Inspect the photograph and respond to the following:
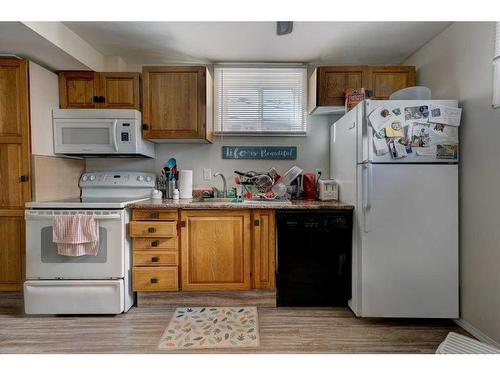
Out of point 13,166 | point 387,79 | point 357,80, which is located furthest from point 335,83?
point 13,166

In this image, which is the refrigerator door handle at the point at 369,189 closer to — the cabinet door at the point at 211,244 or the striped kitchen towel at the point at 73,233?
the cabinet door at the point at 211,244

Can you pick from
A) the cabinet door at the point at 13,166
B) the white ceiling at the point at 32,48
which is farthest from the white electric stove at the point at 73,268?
the white ceiling at the point at 32,48

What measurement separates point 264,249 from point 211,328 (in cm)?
71

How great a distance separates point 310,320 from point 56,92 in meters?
2.99

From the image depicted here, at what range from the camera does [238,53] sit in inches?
111

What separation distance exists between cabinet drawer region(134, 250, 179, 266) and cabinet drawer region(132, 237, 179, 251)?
0.11ft

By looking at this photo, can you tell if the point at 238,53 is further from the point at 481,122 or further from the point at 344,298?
the point at 344,298

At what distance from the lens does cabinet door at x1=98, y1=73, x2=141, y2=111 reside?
268 centimetres

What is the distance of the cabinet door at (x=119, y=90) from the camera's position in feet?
8.78

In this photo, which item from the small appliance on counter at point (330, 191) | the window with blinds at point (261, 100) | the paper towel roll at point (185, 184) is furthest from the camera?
the window with blinds at point (261, 100)

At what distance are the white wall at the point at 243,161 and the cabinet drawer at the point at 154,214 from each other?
768 millimetres

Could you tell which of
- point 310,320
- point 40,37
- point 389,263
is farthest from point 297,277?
point 40,37

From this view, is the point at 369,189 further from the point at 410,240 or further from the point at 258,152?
the point at 258,152

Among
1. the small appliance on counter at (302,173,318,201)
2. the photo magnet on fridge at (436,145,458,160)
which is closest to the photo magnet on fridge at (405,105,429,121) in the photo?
the photo magnet on fridge at (436,145,458,160)
